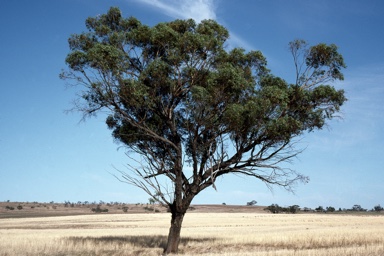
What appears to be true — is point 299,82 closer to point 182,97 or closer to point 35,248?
point 182,97

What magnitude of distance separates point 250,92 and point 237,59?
2757 mm

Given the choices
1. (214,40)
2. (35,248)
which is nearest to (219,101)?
(214,40)

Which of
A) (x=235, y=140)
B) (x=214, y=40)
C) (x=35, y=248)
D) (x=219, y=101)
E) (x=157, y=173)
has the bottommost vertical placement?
(x=35, y=248)

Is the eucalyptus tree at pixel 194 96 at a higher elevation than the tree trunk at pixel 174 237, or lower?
higher

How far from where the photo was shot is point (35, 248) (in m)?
27.3

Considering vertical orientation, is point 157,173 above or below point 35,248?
above

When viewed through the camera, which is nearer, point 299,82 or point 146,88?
point 146,88

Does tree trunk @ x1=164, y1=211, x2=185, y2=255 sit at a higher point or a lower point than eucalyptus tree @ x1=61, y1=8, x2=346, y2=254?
lower

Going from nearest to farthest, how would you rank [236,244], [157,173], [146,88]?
[146,88] → [157,173] → [236,244]

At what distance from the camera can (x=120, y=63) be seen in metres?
26.3

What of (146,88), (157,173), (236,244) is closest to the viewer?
(146,88)

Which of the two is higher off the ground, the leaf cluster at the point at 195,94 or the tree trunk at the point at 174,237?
the leaf cluster at the point at 195,94

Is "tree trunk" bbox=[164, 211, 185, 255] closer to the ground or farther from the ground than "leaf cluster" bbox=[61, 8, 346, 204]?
closer to the ground

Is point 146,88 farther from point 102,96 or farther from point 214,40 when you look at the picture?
point 214,40
